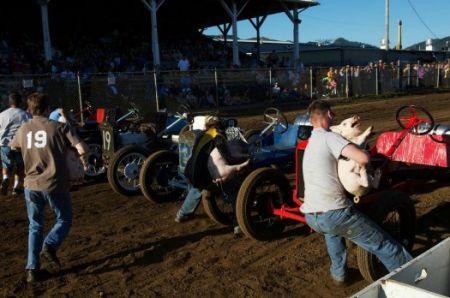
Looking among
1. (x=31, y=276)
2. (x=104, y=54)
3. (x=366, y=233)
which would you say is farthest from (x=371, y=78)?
(x=31, y=276)

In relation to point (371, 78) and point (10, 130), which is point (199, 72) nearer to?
point (371, 78)

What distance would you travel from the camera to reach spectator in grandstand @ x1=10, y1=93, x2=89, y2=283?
4.70 metres

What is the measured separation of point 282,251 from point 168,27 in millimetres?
29085

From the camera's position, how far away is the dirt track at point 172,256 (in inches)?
179

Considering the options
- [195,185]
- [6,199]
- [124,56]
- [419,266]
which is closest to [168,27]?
[124,56]

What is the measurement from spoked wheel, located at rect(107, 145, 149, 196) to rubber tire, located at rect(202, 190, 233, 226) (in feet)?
6.91

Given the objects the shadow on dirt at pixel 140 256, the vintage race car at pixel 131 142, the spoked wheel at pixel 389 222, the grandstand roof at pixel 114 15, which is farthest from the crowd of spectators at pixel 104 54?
the spoked wheel at pixel 389 222

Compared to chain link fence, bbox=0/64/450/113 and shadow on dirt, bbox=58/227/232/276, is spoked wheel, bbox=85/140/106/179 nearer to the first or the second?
shadow on dirt, bbox=58/227/232/276

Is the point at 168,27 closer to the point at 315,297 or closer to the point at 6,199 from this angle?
the point at 6,199

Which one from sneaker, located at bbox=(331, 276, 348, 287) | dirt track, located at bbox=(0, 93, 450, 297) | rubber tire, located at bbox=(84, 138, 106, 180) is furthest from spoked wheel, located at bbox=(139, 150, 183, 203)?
sneaker, located at bbox=(331, 276, 348, 287)

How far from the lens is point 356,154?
3.77 metres

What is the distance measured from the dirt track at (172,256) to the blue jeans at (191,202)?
139 mm

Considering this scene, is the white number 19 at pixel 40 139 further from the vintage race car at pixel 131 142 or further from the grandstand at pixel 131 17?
the grandstand at pixel 131 17

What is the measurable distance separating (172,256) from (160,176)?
7.35ft
